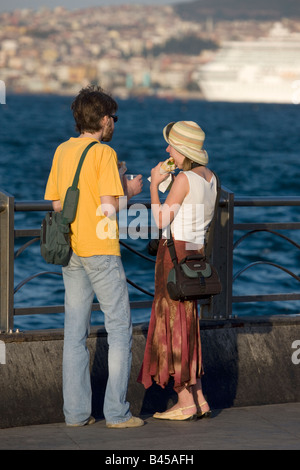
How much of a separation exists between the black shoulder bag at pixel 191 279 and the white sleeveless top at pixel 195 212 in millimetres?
86

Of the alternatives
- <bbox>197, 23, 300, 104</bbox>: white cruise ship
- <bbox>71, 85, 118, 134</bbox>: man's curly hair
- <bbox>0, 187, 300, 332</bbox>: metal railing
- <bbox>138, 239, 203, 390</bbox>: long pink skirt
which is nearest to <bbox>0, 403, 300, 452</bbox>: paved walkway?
<bbox>138, 239, 203, 390</bbox>: long pink skirt

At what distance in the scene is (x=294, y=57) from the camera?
152000 mm

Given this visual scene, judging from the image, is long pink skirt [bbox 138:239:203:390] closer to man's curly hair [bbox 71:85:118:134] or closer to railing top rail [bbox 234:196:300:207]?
man's curly hair [bbox 71:85:118:134]

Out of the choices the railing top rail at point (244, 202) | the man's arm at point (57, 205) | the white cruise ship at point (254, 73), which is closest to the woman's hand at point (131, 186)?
the man's arm at point (57, 205)

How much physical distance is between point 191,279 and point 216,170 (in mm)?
38227

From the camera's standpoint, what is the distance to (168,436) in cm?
472

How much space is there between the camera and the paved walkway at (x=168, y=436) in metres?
4.49

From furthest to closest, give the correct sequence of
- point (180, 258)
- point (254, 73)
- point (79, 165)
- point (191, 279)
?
point (254, 73) < point (180, 258) < point (191, 279) < point (79, 165)

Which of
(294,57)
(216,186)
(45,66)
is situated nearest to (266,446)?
(216,186)

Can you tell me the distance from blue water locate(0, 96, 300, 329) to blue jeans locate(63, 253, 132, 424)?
5.54m

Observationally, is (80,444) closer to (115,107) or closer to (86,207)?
(86,207)

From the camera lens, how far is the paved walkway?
449cm

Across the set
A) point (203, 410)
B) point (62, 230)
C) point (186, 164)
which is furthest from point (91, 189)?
point (203, 410)

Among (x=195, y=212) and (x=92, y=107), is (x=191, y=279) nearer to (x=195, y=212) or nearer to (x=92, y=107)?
(x=195, y=212)
